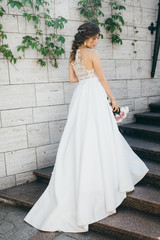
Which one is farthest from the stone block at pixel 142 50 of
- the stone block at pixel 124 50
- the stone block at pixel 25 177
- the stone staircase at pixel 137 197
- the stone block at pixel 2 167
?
the stone block at pixel 2 167

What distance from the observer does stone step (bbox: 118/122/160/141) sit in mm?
3756

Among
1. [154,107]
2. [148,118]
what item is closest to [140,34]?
[154,107]

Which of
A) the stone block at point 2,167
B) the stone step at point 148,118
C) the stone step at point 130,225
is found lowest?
the stone step at point 130,225

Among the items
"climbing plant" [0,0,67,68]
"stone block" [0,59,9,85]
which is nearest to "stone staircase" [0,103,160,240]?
"stone block" [0,59,9,85]

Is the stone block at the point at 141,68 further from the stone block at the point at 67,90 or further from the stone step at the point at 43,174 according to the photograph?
the stone step at the point at 43,174

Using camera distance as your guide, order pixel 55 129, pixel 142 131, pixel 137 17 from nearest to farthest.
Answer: pixel 55 129 < pixel 142 131 < pixel 137 17

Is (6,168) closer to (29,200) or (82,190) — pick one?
(29,200)

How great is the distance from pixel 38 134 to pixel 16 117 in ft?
1.44

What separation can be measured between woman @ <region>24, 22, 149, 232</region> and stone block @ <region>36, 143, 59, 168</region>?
1.01 meters

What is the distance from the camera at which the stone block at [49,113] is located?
144 inches

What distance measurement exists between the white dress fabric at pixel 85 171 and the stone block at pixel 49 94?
3.20 ft

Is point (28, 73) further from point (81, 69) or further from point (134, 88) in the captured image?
point (134, 88)

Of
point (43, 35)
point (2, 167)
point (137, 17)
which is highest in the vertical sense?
point (137, 17)

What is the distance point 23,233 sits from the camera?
2.56 m
